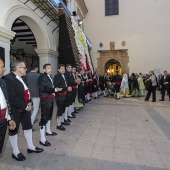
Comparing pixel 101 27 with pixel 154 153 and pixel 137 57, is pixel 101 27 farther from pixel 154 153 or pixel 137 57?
pixel 154 153

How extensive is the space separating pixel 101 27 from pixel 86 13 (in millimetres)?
2188

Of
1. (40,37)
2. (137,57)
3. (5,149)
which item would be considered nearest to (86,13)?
(137,57)

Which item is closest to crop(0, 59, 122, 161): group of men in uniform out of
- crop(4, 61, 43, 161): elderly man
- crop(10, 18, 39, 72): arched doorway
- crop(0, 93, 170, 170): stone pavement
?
crop(4, 61, 43, 161): elderly man

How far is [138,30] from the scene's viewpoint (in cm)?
1986

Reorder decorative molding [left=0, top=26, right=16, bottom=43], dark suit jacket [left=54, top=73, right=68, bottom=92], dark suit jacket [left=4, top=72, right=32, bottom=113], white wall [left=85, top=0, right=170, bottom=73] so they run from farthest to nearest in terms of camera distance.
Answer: white wall [left=85, top=0, right=170, bottom=73], decorative molding [left=0, top=26, right=16, bottom=43], dark suit jacket [left=54, top=73, right=68, bottom=92], dark suit jacket [left=4, top=72, right=32, bottom=113]

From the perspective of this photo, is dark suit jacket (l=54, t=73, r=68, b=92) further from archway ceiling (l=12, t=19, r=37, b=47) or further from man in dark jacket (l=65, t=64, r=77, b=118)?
archway ceiling (l=12, t=19, r=37, b=47)

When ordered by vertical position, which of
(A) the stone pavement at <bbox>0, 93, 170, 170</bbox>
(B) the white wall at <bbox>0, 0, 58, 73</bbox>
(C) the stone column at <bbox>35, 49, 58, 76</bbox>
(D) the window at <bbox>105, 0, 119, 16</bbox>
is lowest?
(A) the stone pavement at <bbox>0, 93, 170, 170</bbox>

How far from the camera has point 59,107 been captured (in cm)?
518

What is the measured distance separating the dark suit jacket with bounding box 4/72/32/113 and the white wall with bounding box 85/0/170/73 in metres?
17.9

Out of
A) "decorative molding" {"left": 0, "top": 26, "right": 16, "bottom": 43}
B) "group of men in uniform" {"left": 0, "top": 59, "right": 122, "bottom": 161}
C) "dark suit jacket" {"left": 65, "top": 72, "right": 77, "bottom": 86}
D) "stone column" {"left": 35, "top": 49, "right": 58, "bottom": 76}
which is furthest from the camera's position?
"stone column" {"left": 35, "top": 49, "right": 58, "bottom": 76}

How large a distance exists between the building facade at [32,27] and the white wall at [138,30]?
29.5 feet

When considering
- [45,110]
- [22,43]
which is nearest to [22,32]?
[22,43]

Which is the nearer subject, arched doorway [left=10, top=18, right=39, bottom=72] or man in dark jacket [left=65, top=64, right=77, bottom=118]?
man in dark jacket [left=65, top=64, right=77, bottom=118]

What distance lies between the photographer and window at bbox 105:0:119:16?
67.7 feet
